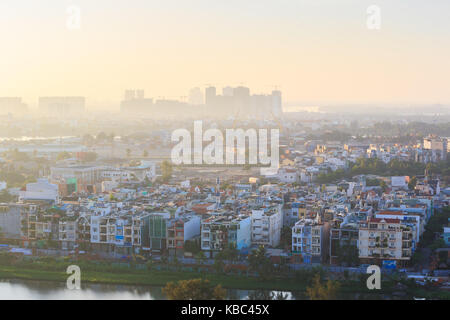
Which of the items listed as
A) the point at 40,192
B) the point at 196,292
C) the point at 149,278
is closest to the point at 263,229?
the point at 149,278

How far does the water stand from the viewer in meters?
4.93

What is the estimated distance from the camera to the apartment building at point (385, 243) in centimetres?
538

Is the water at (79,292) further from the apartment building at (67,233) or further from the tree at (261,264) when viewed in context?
the apartment building at (67,233)

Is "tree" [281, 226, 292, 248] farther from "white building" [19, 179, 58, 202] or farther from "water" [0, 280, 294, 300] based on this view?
"white building" [19, 179, 58, 202]

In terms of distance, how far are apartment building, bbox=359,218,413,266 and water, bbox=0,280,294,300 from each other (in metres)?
0.90

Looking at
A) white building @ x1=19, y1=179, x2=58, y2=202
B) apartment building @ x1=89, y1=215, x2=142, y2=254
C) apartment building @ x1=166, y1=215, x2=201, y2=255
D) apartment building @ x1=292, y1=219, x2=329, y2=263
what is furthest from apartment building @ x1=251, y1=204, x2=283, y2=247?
white building @ x1=19, y1=179, x2=58, y2=202

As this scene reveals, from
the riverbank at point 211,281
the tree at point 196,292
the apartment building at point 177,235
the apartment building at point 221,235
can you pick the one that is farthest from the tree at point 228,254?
the tree at point 196,292

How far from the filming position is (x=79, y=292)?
509cm

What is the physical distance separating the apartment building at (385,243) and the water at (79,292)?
90 cm

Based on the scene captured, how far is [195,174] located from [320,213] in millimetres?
6210

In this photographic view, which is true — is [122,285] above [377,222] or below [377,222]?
below
